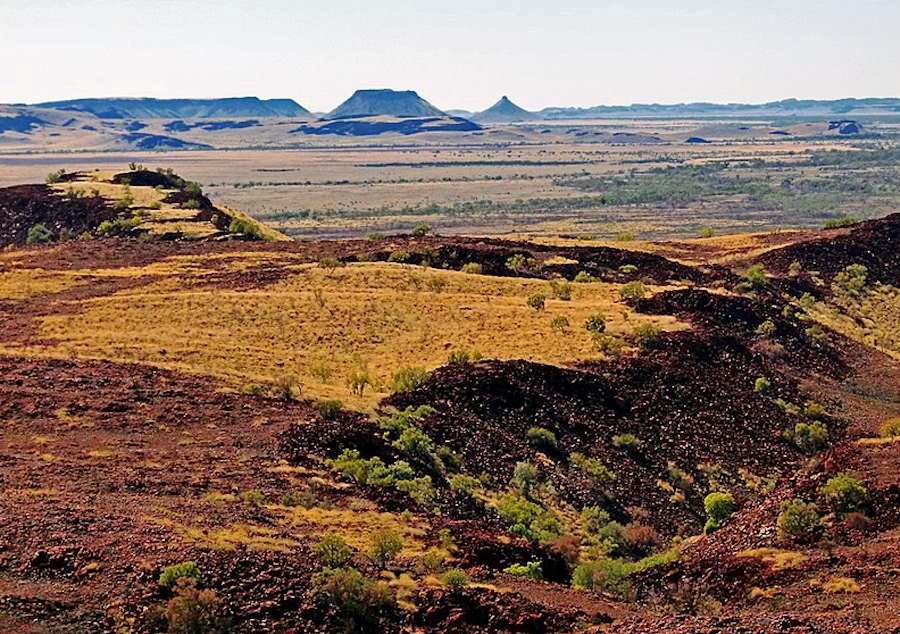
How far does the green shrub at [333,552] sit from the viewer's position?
22.5 m

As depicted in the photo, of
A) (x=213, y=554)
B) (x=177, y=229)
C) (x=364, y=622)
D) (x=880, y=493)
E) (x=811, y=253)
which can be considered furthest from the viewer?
(x=177, y=229)

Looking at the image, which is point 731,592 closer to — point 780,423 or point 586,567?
point 586,567

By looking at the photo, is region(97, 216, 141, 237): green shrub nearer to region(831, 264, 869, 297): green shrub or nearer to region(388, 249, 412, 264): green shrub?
region(388, 249, 412, 264): green shrub

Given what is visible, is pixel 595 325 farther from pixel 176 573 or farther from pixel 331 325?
pixel 176 573

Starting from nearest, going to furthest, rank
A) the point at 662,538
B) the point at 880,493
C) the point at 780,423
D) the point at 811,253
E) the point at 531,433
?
1. the point at 880,493
2. the point at 662,538
3. the point at 531,433
4. the point at 780,423
5. the point at 811,253

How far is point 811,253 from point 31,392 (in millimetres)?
57935

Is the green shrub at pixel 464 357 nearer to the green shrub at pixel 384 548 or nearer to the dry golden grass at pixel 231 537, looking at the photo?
the green shrub at pixel 384 548

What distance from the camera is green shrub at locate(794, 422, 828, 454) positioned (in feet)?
137

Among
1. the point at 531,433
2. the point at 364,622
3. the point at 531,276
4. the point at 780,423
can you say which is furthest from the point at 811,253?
the point at 364,622

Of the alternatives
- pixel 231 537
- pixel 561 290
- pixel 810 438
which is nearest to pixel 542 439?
pixel 810 438

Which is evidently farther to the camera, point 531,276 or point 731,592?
point 531,276

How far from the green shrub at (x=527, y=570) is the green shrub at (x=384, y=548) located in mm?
3055

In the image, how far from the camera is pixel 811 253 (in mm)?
72938

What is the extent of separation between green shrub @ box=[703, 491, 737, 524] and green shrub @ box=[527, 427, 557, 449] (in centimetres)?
682
